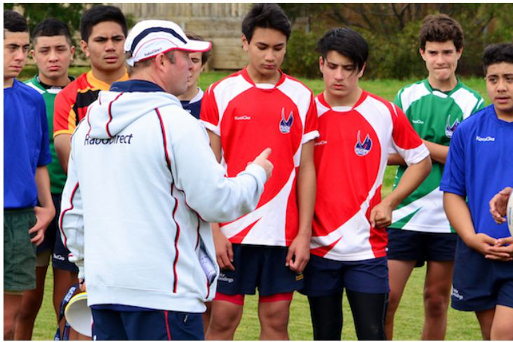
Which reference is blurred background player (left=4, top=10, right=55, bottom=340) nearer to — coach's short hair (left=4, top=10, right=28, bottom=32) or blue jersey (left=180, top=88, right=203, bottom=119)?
coach's short hair (left=4, top=10, right=28, bottom=32)

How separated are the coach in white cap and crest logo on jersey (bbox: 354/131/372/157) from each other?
1246 mm

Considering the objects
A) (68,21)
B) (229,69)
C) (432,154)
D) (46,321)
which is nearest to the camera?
(432,154)

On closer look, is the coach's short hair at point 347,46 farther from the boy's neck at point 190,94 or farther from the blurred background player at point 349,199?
the boy's neck at point 190,94

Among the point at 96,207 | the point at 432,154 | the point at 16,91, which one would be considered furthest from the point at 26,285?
the point at 432,154

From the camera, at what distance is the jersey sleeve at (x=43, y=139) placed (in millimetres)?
5066

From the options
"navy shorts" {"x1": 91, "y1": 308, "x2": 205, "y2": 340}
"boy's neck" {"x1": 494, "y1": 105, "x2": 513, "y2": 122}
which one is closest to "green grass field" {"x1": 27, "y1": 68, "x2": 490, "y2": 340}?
"boy's neck" {"x1": 494, "y1": 105, "x2": 513, "y2": 122}

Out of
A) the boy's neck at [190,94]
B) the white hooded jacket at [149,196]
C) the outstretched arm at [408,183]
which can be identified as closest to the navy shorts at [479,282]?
the outstretched arm at [408,183]

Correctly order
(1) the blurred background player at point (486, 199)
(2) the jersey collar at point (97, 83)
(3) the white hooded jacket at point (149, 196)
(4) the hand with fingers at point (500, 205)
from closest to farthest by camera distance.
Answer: (3) the white hooded jacket at point (149, 196) < (4) the hand with fingers at point (500, 205) < (1) the blurred background player at point (486, 199) < (2) the jersey collar at point (97, 83)

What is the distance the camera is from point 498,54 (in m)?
4.95

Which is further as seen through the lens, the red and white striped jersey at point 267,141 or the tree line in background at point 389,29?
the tree line in background at point 389,29

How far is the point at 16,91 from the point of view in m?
4.93

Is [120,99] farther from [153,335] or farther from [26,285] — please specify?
[26,285]

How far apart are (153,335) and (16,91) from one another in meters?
1.90

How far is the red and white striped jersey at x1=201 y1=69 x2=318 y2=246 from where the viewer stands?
15.9 ft
